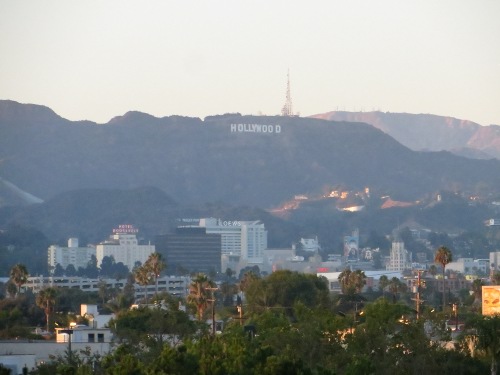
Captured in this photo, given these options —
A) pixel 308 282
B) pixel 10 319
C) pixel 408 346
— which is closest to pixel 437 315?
pixel 408 346

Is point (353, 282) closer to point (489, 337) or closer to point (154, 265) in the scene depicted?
point (154, 265)

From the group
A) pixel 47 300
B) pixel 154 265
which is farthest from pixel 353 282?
pixel 47 300

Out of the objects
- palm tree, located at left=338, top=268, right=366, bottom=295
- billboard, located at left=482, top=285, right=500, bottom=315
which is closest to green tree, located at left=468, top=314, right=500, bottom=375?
billboard, located at left=482, top=285, right=500, bottom=315

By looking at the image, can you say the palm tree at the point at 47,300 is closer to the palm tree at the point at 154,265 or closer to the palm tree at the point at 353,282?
the palm tree at the point at 154,265

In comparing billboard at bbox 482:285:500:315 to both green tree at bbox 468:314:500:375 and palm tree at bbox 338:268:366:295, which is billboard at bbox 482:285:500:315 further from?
palm tree at bbox 338:268:366:295

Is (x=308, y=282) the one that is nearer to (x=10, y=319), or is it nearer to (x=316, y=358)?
(x=10, y=319)

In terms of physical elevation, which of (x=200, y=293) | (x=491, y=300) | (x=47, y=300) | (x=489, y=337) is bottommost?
(x=489, y=337)

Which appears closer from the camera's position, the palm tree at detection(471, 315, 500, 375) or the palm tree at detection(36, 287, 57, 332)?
the palm tree at detection(471, 315, 500, 375)

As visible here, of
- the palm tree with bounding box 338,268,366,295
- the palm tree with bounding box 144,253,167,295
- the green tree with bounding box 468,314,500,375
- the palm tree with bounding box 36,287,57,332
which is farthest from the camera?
the palm tree with bounding box 144,253,167,295

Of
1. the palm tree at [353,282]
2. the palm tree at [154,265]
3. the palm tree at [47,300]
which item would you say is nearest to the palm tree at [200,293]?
the palm tree at [47,300]
